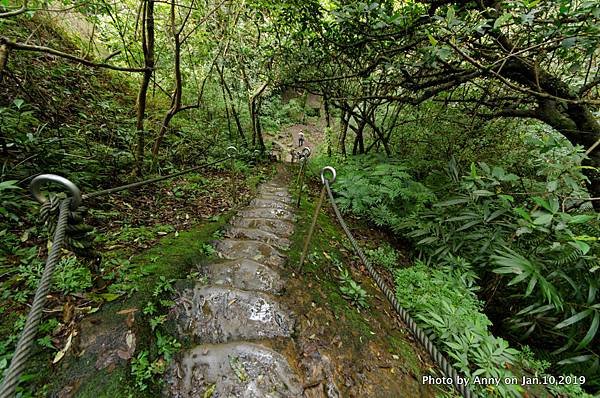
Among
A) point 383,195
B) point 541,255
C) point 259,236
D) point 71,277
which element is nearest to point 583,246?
point 541,255

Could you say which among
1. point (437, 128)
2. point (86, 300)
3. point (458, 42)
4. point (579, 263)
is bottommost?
point (86, 300)

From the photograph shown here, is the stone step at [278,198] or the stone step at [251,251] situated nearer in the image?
the stone step at [251,251]

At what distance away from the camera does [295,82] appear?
572 cm

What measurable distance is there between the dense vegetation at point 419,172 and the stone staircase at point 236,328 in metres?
0.22

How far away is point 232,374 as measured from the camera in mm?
1722

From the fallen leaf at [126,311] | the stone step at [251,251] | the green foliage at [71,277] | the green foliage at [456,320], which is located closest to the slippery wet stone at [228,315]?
the fallen leaf at [126,311]

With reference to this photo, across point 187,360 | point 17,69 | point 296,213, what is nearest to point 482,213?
point 296,213

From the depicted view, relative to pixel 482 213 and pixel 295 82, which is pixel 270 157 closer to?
pixel 295 82

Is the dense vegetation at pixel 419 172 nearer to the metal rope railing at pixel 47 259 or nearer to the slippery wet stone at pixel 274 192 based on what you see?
the slippery wet stone at pixel 274 192

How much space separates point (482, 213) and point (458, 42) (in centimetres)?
207

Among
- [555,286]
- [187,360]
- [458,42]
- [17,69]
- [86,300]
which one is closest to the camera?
[187,360]

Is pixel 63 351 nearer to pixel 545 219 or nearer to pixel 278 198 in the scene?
pixel 545 219

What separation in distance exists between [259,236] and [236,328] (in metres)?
1.65

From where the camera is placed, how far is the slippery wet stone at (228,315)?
2.06m
